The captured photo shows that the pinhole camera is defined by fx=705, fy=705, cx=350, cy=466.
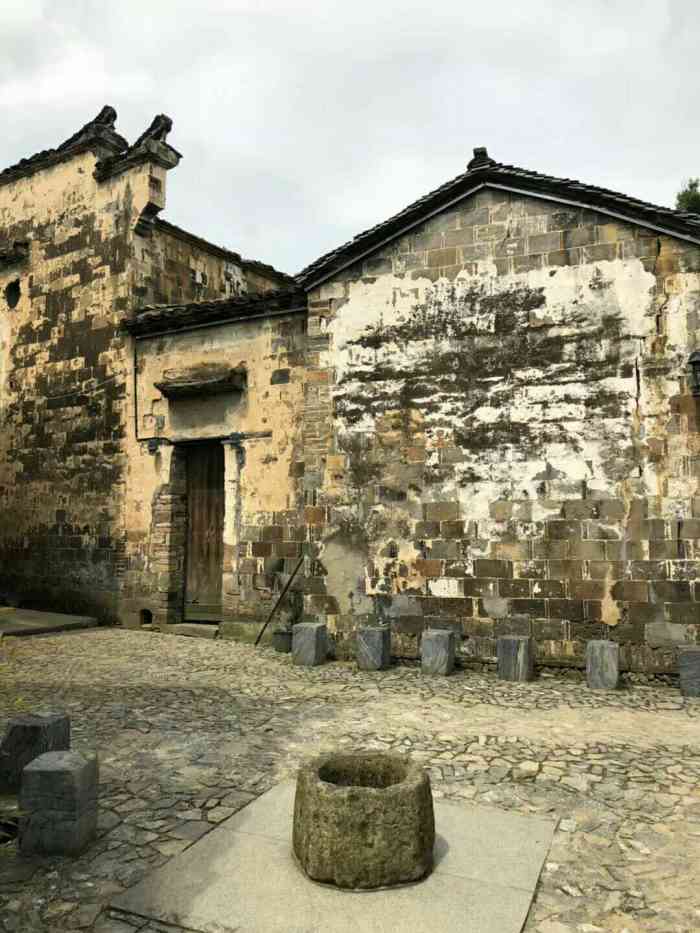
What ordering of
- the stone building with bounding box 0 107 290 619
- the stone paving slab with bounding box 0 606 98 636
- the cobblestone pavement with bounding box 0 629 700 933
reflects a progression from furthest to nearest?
1. the stone building with bounding box 0 107 290 619
2. the stone paving slab with bounding box 0 606 98 636
3. the cobblestone pavement with bounding box 0 629 700 933

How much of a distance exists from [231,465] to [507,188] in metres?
4.83

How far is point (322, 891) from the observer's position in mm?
2832

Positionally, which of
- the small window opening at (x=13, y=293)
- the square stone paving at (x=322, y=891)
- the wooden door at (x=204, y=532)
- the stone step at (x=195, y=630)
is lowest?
the stone step at (x=195, y=630)

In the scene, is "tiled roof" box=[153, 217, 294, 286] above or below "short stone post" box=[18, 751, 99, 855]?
above

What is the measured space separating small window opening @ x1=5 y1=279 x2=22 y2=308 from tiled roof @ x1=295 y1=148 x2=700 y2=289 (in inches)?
258

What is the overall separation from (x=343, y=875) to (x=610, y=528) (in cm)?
485

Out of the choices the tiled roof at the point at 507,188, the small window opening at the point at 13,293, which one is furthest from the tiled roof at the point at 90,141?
the tiled roof at the point at 507,188

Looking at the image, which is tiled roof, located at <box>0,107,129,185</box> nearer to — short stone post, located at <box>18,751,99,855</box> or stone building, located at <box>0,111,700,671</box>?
stone building, located at <box>0,111,700,671</box>

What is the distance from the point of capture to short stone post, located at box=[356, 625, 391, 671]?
720 cm

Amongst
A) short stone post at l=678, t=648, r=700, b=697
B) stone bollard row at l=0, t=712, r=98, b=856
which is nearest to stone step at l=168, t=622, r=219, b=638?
short stone post at l=678, t=648, r=700, b=697

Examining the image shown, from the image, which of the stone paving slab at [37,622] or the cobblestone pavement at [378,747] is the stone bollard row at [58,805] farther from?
the stone paving slab at [37,622]

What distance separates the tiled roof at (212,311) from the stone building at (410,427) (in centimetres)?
4

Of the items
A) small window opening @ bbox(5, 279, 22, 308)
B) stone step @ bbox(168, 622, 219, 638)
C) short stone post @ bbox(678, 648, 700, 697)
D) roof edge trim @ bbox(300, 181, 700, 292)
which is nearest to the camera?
short stone post @ bbox(678, 648, 700, 697)

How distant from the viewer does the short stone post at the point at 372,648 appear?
720 cm
